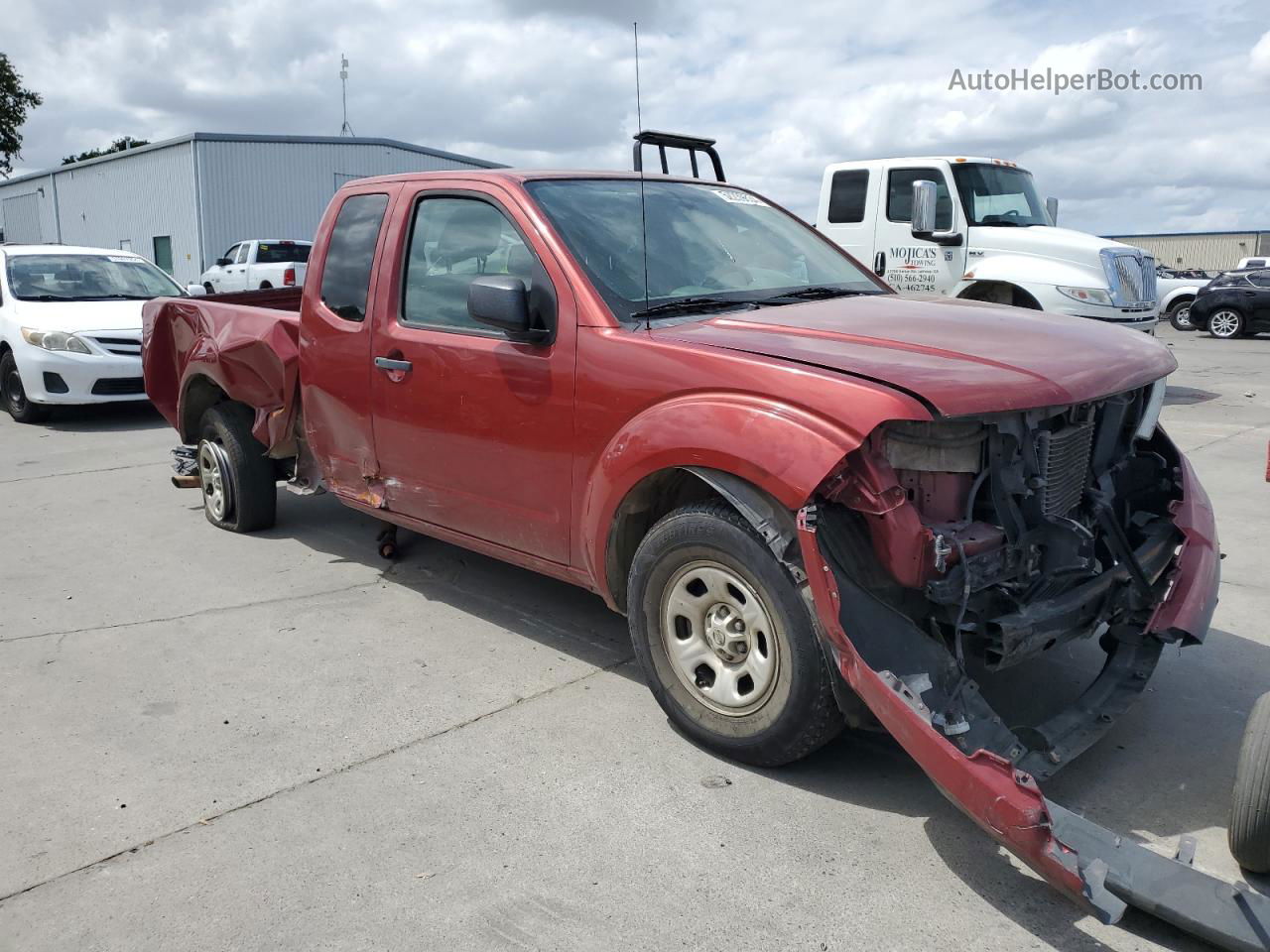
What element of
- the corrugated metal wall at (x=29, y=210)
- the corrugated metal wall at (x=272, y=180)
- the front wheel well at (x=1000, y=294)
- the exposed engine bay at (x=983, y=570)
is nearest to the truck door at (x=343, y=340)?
the exposed engine bay at (x=983, y=570)

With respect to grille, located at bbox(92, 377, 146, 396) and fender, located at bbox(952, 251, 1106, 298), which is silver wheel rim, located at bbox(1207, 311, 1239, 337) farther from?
grille, located at bbox(92, 377, 146, 396)

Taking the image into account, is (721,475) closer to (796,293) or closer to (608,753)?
(608,753)

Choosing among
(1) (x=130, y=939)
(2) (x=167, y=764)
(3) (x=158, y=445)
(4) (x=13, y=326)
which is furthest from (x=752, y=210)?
(4) (x=13, y=326)

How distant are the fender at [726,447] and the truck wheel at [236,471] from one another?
3007mm

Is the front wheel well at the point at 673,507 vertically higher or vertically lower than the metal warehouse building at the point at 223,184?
lower

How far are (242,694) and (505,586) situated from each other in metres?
1.53

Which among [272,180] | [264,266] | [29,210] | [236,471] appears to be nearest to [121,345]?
[236,471]

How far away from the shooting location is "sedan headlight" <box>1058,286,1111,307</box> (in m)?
10.5

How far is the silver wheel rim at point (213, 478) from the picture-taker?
20.5 feet

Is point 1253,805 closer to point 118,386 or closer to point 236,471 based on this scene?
point 236,471

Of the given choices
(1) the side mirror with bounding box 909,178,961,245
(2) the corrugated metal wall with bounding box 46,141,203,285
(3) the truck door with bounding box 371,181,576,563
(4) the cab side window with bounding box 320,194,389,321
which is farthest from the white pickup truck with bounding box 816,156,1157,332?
(2) the corrugated metal wall with bounding box 46,141,203,285

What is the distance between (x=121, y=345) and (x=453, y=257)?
6.94 m

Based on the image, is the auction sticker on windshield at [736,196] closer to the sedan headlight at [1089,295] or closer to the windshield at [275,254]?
the sedan headlight at [1089,295]

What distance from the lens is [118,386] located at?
33.2 feet
